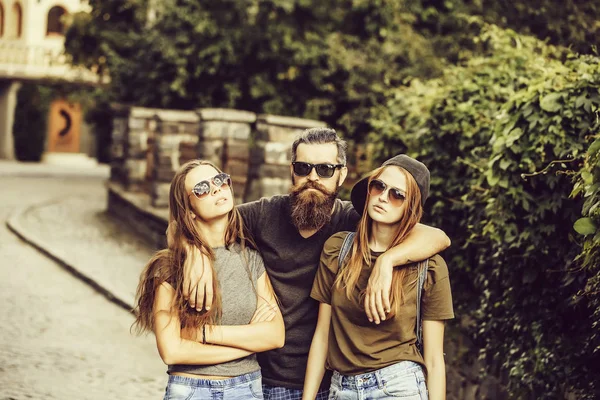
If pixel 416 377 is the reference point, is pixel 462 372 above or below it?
below

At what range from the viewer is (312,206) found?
431 centimetres

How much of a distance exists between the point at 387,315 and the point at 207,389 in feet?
2.46

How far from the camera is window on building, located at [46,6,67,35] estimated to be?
1736 inches

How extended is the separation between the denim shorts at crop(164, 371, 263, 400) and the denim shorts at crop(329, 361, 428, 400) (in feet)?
1.34

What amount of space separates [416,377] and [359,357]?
0.23 m

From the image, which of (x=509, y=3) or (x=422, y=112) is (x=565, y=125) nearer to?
(x=422, y=112)

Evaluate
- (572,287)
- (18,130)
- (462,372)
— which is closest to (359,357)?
(572,287)

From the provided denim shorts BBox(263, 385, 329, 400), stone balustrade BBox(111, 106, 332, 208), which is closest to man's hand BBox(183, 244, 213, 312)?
denim shorts BBox(263, 385, 329, 400)

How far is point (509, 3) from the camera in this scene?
1409 centimetres

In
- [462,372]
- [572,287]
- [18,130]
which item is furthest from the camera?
[18,130]

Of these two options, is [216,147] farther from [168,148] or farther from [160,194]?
[160,194]

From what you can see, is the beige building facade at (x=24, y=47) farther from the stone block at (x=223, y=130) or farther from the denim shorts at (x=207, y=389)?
the denim shorts at (x=207, y=389)

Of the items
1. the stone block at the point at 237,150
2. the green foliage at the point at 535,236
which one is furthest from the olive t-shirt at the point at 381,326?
the stone block at the point at 237,150

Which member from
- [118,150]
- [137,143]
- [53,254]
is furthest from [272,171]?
[118,150]
